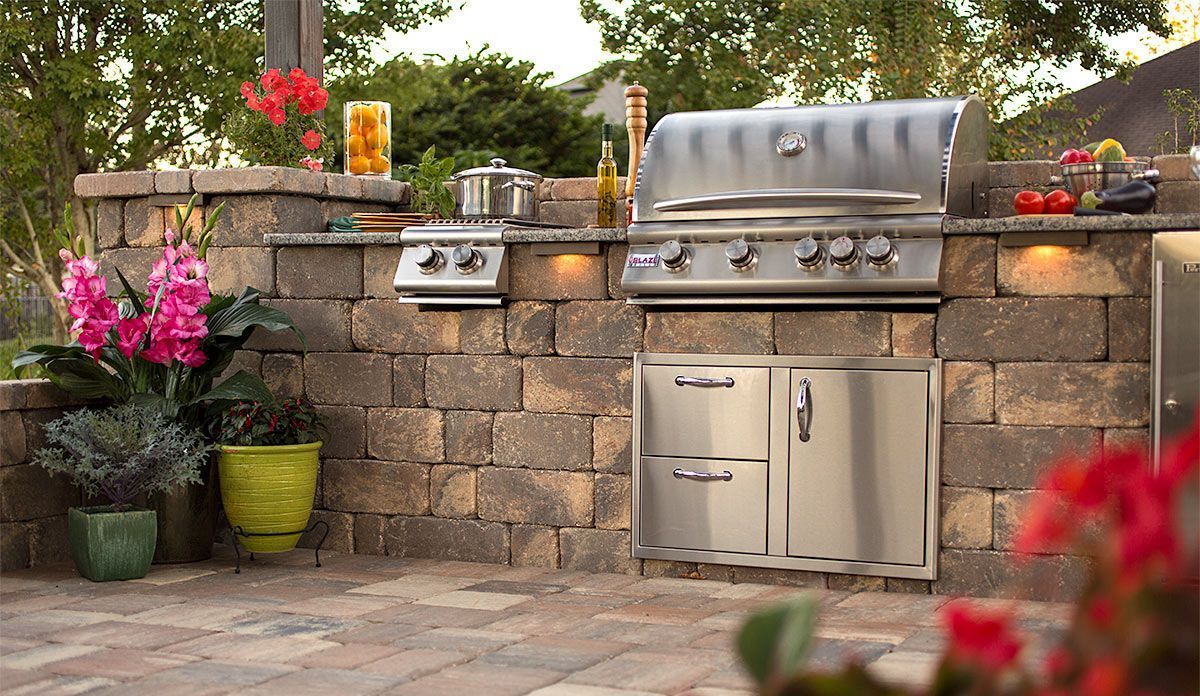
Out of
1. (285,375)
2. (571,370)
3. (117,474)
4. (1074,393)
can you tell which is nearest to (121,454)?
(117,474)

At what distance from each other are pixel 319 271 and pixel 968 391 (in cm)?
236

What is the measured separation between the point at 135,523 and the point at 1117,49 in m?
12.5

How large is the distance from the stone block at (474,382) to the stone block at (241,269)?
29.5 inches

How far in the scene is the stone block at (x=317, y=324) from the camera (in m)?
5.04

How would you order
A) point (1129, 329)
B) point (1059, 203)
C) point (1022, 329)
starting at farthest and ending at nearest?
point (1059, 203) → point (1022, 329) → point (1129, 329)

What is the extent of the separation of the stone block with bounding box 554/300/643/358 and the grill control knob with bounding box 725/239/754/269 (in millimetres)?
429

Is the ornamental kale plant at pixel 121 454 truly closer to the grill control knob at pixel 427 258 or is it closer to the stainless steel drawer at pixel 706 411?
the grill control knob at pixel 427 258

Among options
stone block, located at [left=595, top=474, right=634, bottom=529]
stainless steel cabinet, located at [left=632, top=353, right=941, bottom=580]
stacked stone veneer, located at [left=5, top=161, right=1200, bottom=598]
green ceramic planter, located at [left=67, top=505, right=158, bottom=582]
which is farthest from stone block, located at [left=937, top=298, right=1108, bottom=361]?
green ceramic planter, located at [left=67, top=505, right=158, bottom=582]

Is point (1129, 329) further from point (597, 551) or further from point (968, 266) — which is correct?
point (597, 551)

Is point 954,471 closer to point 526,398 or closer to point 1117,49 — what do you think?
point 526,398

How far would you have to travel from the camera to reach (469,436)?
487 cm

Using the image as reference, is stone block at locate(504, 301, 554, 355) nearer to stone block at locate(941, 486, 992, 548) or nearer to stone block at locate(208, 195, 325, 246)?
stone block at locate(208, 195, 325, 246)

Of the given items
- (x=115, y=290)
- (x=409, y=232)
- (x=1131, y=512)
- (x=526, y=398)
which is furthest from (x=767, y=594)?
(x=1131, y=512)

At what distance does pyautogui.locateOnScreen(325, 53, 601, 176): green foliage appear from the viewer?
1847cm
